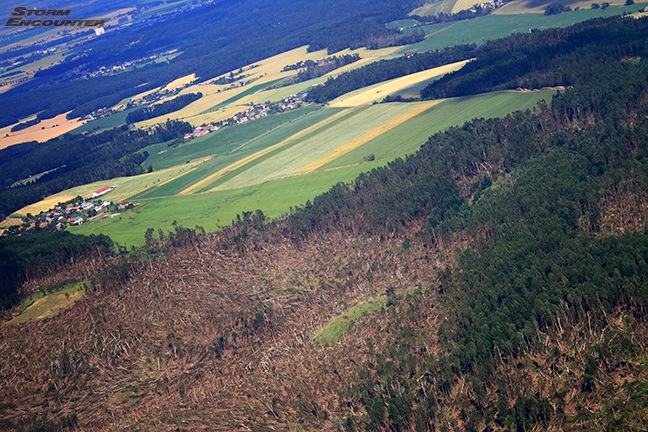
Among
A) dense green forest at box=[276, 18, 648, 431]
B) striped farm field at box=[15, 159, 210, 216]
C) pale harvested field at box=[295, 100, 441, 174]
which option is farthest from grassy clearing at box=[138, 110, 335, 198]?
dense green forest at box=[276, 18, 648, 431]

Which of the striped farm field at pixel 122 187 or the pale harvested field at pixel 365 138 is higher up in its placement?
the striped farm field at pixel 122 187

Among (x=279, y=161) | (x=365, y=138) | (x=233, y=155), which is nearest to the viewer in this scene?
(x=365, y=138)

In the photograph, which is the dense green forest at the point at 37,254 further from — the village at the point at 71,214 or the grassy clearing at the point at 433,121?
the grassy clearing at the point at 433,121

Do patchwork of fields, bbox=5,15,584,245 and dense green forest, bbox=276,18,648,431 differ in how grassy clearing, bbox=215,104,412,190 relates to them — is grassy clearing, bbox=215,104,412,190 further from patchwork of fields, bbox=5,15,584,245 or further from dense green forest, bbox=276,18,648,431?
dense green forest, bbox=276,18,648,431

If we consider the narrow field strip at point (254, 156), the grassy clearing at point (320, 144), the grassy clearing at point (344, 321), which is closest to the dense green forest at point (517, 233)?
the grassy clearing at point (344, 321)

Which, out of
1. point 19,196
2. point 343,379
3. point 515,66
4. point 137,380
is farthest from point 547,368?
point 19,196

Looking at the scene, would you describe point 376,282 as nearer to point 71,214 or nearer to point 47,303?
point 47,303

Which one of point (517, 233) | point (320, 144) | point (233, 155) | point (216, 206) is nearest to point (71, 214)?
point (216, 206)
